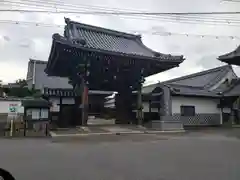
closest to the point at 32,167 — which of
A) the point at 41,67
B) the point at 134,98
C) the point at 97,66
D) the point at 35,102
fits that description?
the point at 35,102

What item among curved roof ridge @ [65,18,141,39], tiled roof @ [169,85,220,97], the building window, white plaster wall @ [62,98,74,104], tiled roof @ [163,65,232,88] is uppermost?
curved roof ridge @ [65,18,141,39]

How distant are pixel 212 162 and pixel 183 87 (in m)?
22.4

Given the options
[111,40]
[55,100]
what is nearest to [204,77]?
[111,40]

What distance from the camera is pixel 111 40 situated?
88.2 feet

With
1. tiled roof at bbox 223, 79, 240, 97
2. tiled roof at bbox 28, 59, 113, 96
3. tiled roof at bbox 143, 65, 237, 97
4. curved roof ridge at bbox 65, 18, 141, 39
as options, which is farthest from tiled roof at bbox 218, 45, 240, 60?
tiled roof at bbox 28, 59, 113, 96

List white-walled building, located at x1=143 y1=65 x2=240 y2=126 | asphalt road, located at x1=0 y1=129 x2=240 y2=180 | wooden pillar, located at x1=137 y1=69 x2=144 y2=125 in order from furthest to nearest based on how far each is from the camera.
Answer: white-walled building, located at x1=143 y1=65 x2=240 y2=126 → wooden pillar, located at x1=137 y1=69 x2=144 y2=125 → asphalt road, located at x1=0 y1=129 x2=240 y2=180

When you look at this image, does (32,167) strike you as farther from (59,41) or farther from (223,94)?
(223,94)

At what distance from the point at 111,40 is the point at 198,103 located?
36.7ft

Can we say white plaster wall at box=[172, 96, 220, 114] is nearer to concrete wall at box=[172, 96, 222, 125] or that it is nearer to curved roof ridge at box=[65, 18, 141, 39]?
concrete wall at box=[172, 96, 222, 125]

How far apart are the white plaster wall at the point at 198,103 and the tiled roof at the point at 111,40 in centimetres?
572

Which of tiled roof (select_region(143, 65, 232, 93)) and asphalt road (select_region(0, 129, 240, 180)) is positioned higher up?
tiled roof (select_region(143, 65, 232, 93))

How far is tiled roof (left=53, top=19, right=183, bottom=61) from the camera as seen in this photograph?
23.7 m

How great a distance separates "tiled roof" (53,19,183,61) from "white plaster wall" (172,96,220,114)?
5723mm

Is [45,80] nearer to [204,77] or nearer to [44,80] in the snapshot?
[44,80]
